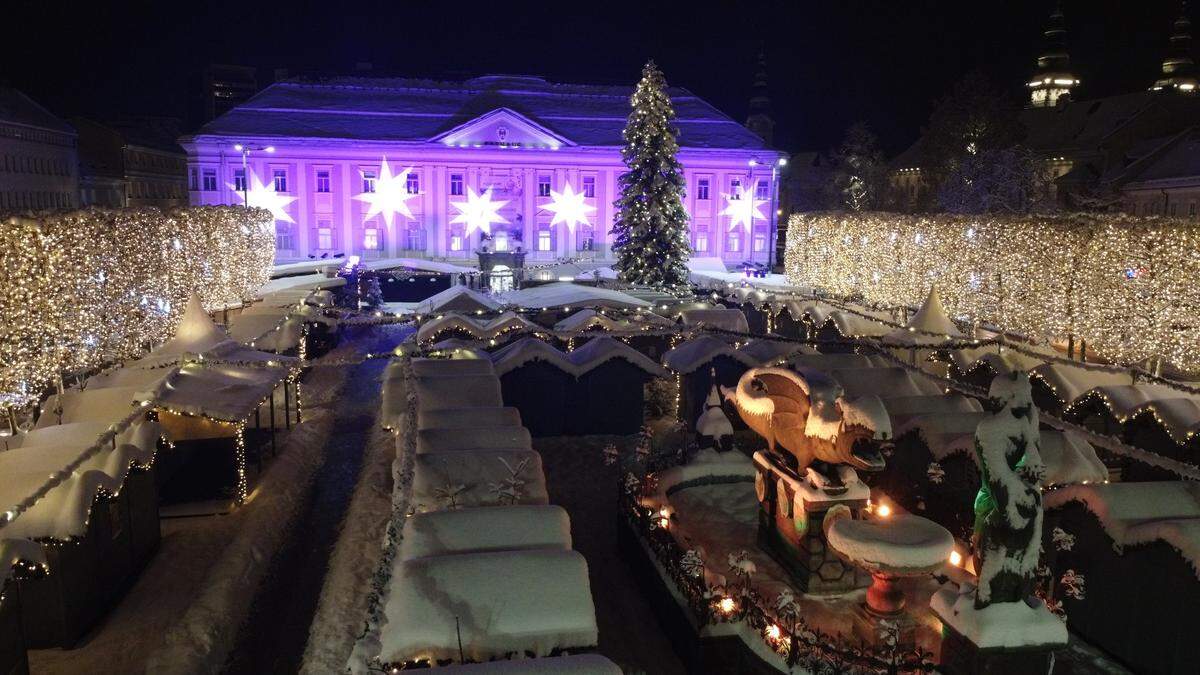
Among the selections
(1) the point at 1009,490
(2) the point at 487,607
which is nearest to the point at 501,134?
(2) the point at 487,607

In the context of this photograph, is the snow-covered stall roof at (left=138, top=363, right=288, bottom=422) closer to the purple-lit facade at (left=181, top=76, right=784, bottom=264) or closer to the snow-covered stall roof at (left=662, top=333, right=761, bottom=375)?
the snow-covered stall roof at (left=662, top=333, right=761, bottom=375)

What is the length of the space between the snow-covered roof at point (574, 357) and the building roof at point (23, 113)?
52.4 m

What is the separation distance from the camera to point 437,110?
70188mm

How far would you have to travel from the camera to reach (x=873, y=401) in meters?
11.7

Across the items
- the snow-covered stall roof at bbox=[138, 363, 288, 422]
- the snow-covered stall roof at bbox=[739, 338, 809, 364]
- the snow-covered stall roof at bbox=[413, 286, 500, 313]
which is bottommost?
the snow-covered stall roof at bbox=[138, 363, 288, 422]

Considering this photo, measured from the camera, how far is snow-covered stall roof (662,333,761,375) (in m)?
22.5

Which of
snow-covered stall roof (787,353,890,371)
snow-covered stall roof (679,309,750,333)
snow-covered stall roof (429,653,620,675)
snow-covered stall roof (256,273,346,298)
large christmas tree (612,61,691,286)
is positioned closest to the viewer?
snow-covered stall roof (429,653,620,675)

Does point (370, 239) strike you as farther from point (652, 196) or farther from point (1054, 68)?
point (1054, 68)

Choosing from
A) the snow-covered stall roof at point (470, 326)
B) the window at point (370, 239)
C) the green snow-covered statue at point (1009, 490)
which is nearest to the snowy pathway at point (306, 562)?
the snow-covered stall roof at point (470, 326)

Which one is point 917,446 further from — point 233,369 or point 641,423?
point 233,369

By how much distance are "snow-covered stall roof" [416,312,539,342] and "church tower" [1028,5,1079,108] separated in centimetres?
8546

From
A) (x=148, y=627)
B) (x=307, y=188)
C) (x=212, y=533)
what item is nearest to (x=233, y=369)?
(x=212, y=533)

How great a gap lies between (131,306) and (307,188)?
4042cm

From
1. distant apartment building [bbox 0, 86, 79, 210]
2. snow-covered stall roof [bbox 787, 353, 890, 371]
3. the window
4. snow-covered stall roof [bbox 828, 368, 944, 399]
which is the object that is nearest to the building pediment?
the window
